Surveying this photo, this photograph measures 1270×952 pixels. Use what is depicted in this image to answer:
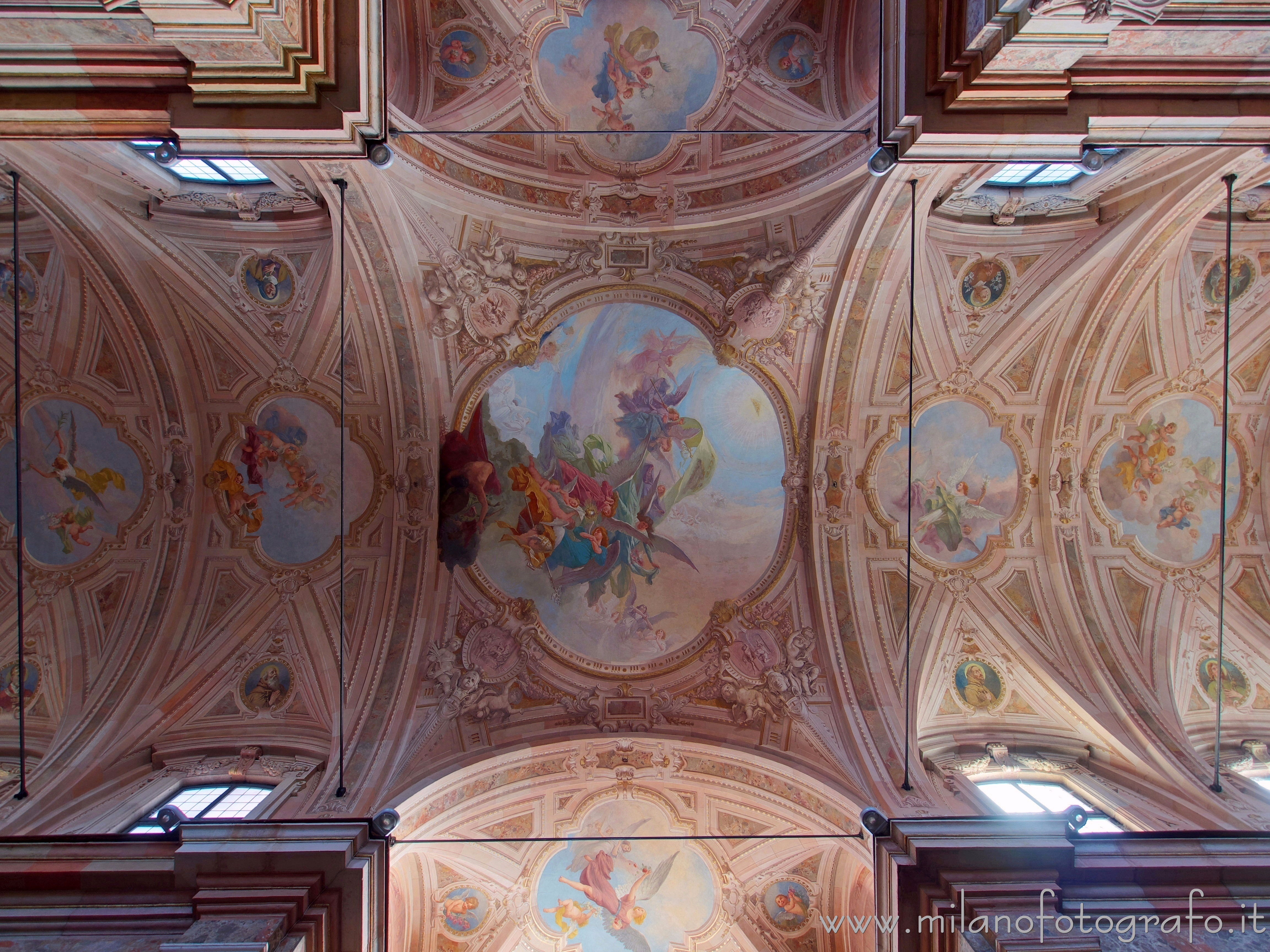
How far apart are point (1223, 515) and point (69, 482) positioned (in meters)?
18.8

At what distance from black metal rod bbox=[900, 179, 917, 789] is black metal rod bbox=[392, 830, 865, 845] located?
4.58ft

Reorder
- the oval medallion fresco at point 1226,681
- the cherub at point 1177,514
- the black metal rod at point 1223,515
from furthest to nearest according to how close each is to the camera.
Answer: the cherub at point 1177,514, the oval medallion fresco at point 1226,681, the black metal rod at point 1223,515

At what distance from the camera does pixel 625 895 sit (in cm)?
1198

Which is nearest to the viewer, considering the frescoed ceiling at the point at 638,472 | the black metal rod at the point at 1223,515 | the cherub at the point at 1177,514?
the black metal rod at the point at 1223,515

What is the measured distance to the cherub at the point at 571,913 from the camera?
39.0 ft

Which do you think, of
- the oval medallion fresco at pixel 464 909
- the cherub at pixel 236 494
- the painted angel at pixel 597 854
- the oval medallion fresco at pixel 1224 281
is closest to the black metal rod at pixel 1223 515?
the oval medallion fresco at pixel 1224 281

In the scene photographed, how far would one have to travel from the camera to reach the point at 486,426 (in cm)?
1384

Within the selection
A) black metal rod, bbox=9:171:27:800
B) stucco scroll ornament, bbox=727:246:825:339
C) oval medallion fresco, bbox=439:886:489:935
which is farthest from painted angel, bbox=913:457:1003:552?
black metal rod, bbox=9:171:27:800

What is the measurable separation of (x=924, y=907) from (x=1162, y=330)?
10.8 metres

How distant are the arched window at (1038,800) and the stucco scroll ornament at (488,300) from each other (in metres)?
11.0

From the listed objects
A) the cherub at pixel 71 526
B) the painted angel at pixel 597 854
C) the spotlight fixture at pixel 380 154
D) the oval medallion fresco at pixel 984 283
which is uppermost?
the oval medallion fresco at pixel 984 283

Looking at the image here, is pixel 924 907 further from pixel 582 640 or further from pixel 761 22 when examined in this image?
pixel 761 22

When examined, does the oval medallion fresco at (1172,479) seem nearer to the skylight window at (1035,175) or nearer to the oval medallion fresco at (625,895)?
the skylight window at (1035,175)

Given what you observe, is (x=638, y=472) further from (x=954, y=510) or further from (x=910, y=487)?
(x=954, y=510)
